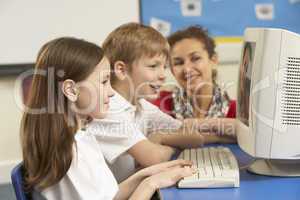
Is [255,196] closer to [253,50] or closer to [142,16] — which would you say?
[253,50]

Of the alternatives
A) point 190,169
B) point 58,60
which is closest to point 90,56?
point 58,60

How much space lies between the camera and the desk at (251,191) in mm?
963

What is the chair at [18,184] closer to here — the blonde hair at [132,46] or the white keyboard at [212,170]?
the white keyboard at [212,170]

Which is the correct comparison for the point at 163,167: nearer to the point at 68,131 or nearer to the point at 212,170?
the point at 212,170

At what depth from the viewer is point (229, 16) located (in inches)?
104

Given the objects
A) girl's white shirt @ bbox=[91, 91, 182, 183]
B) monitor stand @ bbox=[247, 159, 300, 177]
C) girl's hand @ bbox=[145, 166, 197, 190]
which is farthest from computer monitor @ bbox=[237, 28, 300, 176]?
girl's white shirt @ bbox=[91, 91, 182, 183]

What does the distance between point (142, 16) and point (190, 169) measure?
1.60 meters

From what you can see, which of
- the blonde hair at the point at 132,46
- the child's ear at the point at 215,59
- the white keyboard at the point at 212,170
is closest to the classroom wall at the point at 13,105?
the child's ear at the point at 215,59

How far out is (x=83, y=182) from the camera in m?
1.00

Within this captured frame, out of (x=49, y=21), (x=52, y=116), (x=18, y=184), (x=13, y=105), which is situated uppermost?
(x=49, y=21)

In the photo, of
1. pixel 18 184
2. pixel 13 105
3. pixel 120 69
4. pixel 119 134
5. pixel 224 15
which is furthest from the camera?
pixel 224 15

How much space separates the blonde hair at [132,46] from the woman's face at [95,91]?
0.34 m

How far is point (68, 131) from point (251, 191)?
1.62 feet

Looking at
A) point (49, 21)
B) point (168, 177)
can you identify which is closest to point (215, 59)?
point (49, 21)
